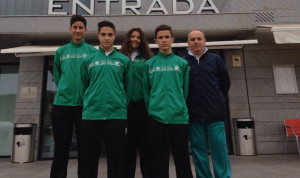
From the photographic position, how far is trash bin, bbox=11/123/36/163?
520 cm

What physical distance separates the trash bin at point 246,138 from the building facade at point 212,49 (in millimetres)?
286

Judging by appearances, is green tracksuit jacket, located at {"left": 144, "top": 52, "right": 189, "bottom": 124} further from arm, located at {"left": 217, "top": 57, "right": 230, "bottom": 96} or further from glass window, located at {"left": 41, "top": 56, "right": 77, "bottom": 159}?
glass window, located at {"left": 41, "top": 56, "right": 77, "bottom": 159}

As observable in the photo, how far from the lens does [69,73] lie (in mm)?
2408

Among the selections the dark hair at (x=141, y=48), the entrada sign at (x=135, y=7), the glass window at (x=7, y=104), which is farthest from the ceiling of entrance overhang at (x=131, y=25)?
the dark hair at (x=141, y=48)

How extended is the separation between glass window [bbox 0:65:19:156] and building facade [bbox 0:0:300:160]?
0.03 meters

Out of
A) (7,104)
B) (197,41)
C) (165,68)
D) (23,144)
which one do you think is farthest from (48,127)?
(197,41)

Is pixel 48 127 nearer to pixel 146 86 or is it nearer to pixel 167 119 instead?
pixel 146 86

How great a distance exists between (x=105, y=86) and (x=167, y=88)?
623mm

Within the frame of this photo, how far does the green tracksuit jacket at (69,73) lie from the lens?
2357 millimetres

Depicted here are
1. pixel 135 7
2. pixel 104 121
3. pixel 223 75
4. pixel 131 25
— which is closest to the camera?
pixel 104 121

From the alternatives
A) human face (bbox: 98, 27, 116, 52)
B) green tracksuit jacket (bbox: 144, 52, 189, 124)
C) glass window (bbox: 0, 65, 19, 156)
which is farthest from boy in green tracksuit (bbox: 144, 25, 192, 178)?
glass window (bbox: 0, 65, 19, 156)

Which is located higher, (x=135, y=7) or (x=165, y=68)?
(x=135, y=7)

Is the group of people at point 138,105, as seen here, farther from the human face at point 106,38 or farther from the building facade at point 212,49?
the building facade at point 212,49

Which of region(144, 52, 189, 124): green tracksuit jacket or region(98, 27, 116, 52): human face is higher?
region(98, 27, 116, 52): human face
